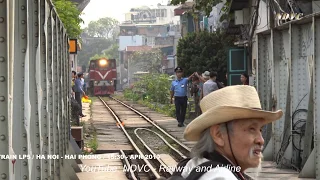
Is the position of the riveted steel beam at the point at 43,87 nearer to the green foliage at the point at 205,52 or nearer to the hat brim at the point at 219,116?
the hat brim at the point at 219,116

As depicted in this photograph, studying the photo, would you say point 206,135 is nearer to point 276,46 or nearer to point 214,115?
point 214,115

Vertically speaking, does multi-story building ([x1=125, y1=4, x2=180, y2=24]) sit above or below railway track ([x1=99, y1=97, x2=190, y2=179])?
above

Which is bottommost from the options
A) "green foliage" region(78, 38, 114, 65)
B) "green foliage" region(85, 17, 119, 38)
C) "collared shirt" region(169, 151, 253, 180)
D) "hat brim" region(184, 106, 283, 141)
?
"collared shirt" region(169, 151, 253, 180)

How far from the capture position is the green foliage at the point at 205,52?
30469 millimetres

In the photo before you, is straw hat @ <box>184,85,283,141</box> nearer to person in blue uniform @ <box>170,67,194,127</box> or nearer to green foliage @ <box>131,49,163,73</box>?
person in blue uniform @ <box>170,67,194,127</box>

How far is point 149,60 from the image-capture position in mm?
81938

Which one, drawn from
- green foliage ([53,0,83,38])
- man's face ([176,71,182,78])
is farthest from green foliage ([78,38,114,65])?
man's face ([176,71,182,78])

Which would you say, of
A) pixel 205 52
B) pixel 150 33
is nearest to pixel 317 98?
pixel 205 52

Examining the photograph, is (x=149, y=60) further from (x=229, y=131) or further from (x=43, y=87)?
(x=229, y=131)

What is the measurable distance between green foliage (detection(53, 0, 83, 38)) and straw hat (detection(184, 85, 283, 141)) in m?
20.8

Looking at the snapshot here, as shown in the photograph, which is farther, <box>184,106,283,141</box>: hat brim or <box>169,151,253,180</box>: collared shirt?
<box>184,106,283,141</box>: hat brim

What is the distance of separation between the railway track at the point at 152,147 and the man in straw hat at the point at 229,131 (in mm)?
6529

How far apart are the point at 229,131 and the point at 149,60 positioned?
78922mm

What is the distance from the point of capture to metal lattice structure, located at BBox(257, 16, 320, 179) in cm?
1061
